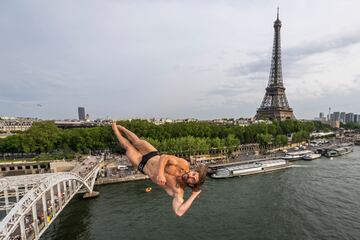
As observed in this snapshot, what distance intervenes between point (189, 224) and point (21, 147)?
34470 millimetres

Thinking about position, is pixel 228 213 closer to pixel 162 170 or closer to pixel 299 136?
pixel 162 170

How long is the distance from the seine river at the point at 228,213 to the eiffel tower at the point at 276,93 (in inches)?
1962

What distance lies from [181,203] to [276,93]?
255 feet

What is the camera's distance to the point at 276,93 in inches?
2933

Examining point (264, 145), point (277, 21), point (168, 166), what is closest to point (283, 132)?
point (264, 145)

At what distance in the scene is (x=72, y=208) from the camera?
20109 millimetres

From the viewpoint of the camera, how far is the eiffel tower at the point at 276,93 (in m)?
74.5

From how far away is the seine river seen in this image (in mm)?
15375

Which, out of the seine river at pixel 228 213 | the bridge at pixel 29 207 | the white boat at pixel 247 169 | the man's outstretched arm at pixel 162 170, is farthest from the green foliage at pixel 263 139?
the man's outstretched arm at pixel 162 170

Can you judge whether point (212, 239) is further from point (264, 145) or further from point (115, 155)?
point (264, 145)

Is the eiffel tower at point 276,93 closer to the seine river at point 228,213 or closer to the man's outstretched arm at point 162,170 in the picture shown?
the seine river at point 228,213

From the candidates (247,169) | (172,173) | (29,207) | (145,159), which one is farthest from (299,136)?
(172,173)

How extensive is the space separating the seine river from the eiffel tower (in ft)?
164

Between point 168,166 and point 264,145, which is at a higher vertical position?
point 168,166
